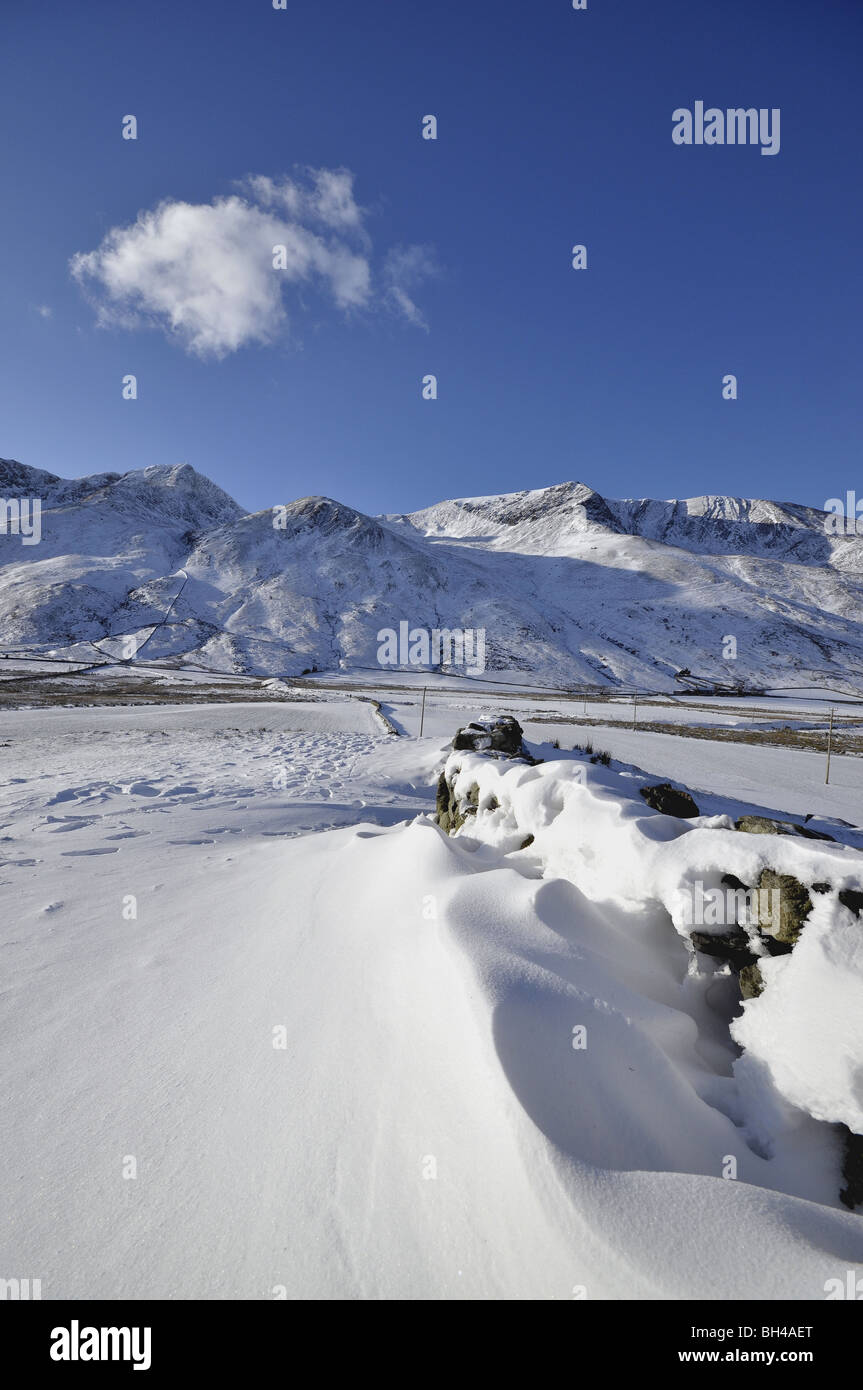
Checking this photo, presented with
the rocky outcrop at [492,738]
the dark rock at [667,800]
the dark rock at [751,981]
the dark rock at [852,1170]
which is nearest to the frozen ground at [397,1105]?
the dark rock at [852,1170]

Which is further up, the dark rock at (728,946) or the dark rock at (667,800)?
the dark rock at (667,800)

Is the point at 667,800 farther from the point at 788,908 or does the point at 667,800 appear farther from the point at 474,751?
the point at 474,751

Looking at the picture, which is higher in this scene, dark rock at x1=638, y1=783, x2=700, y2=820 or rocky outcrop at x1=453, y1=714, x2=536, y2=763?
rocky outcrop at x1=453, y1=714, x2=536, y2=763

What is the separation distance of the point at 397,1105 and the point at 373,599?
123 metres

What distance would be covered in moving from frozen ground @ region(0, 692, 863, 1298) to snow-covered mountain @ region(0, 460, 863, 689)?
82555 millimetres

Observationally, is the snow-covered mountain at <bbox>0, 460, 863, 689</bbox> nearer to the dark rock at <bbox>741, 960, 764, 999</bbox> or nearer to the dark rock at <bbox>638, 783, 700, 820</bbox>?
the dark rock at <bbox>638, 783, 700, 820</bbox>

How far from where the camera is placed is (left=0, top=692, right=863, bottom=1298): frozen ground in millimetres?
1514

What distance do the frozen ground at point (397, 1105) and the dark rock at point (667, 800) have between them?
1791 mm

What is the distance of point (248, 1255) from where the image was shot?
1.61 m

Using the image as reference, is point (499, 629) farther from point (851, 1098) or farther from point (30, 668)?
point (851, 1098)

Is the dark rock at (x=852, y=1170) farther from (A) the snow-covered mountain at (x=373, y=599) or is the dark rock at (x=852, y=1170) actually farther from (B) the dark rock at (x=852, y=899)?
(A) the snow-covered mountain at (x=373, y=599)

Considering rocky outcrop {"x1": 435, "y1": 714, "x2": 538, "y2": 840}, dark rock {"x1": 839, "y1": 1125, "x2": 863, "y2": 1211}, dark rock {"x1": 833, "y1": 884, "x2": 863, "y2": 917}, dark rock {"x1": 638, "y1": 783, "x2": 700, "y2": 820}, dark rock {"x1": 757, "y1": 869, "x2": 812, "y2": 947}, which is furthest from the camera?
rocky outcrop {"x1": 435, "y1": 714, "x2": 538, "y2": 840}

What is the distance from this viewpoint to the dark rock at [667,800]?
5.08 meters

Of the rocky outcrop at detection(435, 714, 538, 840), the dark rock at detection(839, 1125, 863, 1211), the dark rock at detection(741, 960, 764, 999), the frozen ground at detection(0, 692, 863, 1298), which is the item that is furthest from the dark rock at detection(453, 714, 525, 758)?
the dark rock at detection(839, 1125, 863, 1211)
